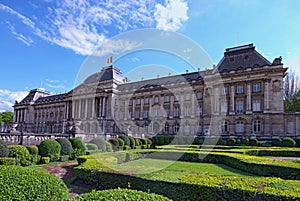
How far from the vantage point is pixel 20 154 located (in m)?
13.7

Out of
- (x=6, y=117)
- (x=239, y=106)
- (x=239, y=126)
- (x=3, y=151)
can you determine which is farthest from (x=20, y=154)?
(x=6, y=117)

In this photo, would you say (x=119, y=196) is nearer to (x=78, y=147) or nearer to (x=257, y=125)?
(x=78, y=147)

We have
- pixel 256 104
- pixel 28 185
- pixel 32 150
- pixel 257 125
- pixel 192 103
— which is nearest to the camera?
pixel 28 185

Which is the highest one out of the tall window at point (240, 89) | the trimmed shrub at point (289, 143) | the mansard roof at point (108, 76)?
the mansard roof at point (108, 76)

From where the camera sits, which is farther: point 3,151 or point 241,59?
point 241,59

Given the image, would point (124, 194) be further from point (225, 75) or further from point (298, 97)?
point (298, 97)

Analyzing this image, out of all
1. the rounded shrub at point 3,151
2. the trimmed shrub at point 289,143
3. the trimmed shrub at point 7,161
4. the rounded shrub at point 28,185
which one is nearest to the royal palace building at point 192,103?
the trimmed shrub at point 289,143

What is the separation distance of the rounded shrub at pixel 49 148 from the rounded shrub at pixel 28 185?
39.5 feet

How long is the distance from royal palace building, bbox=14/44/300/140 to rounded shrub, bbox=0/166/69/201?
25.4 m

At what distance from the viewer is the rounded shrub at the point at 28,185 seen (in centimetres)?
434

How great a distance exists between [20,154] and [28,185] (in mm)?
10845

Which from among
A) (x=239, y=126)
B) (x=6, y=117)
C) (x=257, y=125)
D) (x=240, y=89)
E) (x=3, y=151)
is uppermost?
(x=240, y=89)

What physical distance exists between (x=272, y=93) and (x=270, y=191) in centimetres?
3484

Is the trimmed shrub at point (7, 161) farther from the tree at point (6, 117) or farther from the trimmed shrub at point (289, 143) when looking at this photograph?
the tree at point (6, 117)
